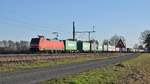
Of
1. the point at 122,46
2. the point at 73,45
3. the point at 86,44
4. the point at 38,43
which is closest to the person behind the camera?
the point at 122,46

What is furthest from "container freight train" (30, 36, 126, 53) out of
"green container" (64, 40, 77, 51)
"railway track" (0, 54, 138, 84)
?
"railway track" (0, 54, 138, 84)

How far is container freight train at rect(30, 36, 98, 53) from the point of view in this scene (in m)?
79.9

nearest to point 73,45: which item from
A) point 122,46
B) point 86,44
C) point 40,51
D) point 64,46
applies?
point 64,46

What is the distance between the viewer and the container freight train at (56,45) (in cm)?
7994

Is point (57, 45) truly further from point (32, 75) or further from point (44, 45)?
point (32, 75)

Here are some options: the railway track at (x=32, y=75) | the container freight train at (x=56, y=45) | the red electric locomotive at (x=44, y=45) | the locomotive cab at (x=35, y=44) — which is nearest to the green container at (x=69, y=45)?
the container freight train at (x=56, y=45)

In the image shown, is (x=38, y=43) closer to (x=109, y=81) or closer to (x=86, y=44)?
(x=86, y=44)

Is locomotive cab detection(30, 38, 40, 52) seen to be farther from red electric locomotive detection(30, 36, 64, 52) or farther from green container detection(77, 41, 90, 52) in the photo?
green container detection(77, 41, 90, 52)

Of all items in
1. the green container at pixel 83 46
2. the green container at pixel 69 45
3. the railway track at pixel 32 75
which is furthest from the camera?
the green container at pixel 83 46

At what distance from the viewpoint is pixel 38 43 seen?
7938cm

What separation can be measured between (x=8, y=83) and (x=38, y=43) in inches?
2481

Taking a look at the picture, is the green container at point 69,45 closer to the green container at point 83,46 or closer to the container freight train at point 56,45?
the container freight train at point 56,45

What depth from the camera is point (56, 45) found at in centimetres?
8981

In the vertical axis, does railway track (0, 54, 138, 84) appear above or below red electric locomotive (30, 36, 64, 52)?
below
